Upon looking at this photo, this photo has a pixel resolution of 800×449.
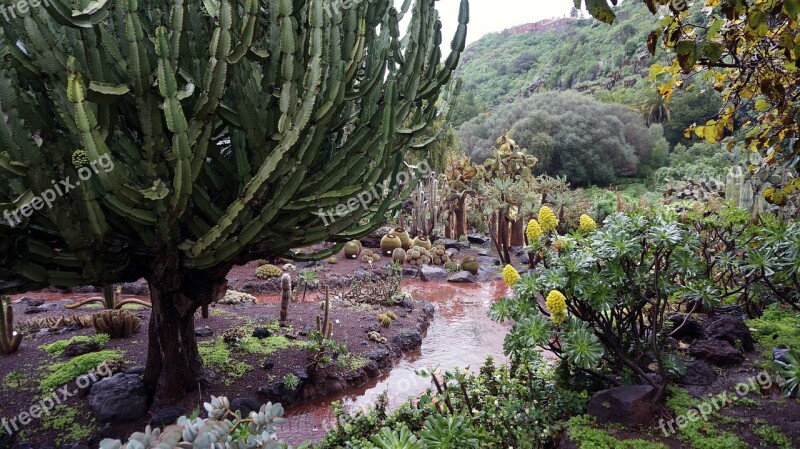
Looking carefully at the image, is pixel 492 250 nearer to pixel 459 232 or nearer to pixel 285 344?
pixel 459 232

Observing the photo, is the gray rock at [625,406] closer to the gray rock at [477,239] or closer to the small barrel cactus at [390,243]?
the small barrel cactus at [390,243]

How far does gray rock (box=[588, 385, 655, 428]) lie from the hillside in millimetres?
29893

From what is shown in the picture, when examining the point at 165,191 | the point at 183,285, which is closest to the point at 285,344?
the point at 183,285

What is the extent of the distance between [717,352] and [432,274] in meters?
6.81

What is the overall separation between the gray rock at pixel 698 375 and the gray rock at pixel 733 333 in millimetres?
432

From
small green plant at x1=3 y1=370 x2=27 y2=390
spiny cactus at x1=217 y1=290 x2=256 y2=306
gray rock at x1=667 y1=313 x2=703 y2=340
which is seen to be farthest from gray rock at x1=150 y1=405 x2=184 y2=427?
gray rock at x1=667 y1=313 x2=703 y2=340

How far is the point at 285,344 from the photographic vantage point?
494 cm

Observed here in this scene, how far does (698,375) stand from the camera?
2.92 meters

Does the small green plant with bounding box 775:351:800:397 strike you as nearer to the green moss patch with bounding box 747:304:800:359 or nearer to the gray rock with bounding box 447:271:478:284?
the green moss patch with bounding box 747:304:800:359

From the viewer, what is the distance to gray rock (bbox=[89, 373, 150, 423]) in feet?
11.3

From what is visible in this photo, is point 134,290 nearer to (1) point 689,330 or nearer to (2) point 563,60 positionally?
(1) point 689,330

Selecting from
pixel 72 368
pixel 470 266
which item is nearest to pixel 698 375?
pixel 72 368

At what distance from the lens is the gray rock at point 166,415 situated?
343cm

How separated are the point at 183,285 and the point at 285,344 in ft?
5.70
